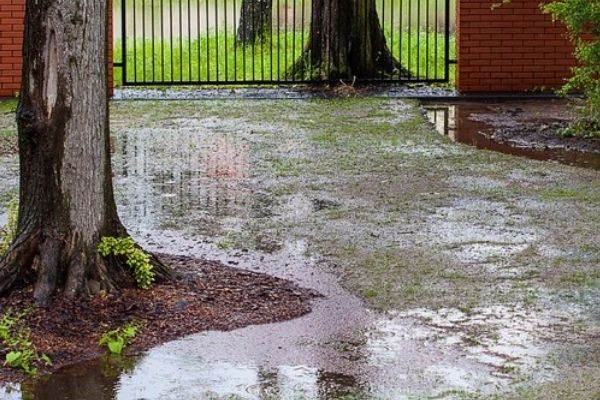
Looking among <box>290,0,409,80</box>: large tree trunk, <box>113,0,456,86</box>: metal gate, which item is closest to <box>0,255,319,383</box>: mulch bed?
<box>113,0,456,86</box>: metal gate

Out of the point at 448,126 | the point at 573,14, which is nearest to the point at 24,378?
the point at 573,14

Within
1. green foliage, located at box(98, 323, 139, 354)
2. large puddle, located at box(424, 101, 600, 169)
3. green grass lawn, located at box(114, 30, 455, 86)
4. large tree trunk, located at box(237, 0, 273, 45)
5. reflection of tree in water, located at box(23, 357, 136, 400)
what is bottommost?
reflection of tree in water, located at box(23, 357, 136, 400)

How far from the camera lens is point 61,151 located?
7230 millimetres

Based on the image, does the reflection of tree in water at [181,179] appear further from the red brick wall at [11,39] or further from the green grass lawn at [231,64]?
the green grass lawn at [231,64]

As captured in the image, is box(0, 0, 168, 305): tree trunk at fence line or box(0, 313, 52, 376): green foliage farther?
box(0, 0, 168, 305): tree trunk at fence line

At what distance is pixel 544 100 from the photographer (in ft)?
54.9

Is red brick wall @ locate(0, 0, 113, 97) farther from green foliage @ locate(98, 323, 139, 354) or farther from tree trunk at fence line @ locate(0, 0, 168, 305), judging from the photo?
green foliage @ locate(98, 323, 139, 354)

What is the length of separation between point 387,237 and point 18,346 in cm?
326

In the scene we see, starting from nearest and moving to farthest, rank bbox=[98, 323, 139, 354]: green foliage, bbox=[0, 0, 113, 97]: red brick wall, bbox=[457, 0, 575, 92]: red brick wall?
bbox=[98, 323, 139, 354]: green foliage, bbox=[0, 0, 113, 97]: red brick wall, bbox=[457, 0, 575, 92]: red brick wall

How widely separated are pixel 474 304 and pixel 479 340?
67 cm

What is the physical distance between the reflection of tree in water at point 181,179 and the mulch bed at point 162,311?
1.91 metres

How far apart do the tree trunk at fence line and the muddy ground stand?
2.68 ft

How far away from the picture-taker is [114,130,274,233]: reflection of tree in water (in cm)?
1015

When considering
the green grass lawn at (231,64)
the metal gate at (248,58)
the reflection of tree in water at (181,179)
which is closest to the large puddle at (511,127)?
the metal gate at (248,58)
